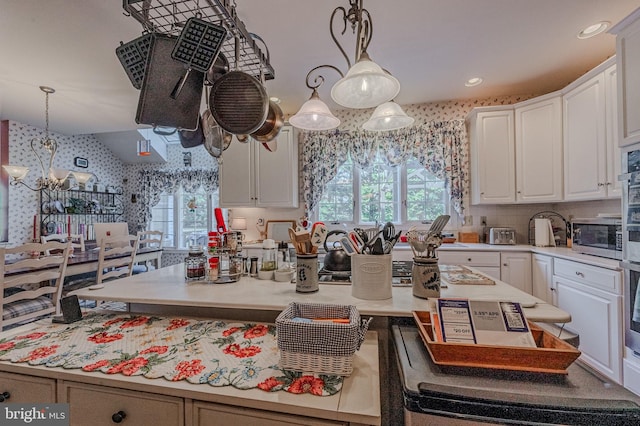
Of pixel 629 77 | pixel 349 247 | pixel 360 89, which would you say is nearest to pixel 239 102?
pixel 360 89

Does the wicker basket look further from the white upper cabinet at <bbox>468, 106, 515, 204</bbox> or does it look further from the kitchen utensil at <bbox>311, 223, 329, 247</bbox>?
the white upper cabinet at <bbox>468, 106, 515, 204</bbox>

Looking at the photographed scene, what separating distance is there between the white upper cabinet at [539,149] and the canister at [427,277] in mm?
2491

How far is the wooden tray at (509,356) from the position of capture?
0.70 meters

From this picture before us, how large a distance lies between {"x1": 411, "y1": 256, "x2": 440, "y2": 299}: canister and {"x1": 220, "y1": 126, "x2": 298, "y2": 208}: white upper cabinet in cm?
255

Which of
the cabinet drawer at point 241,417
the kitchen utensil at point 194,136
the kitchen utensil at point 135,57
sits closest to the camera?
the cabinet drawer at point 241,417

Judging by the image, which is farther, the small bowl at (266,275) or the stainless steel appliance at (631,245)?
the stainless steel appliance at (631,245)

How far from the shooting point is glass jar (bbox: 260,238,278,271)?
1.57 metres

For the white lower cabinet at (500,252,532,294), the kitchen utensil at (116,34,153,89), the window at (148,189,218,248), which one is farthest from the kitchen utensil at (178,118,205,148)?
the window at (148,189,218,248)

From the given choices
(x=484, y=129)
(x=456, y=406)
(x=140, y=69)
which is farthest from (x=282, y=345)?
(x=484, y=129)

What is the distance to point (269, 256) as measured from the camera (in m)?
1.59

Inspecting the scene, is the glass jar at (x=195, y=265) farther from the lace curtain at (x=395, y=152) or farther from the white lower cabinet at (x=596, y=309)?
the white lower cabinet at (x=596, y=309)

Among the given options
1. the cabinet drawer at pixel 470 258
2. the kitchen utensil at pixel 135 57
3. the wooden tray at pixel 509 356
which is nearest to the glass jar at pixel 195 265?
the kitchen utensil at pixel 135 57

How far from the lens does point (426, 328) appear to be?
903 millimetres

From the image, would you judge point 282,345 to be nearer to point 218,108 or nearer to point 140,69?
point 218,108
